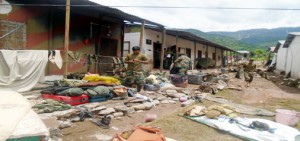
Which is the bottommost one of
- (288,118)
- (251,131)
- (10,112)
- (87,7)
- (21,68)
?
(251,131)

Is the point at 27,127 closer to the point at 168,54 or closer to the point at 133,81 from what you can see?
the point at 133,81

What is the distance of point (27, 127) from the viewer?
2.72 m

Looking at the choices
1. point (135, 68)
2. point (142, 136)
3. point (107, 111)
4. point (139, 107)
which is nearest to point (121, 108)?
point (107, 111)

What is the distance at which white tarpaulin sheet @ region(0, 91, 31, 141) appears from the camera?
2547 mm

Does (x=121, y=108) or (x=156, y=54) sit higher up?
(x=156, y=54)

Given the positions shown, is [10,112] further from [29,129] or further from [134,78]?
[134,78]

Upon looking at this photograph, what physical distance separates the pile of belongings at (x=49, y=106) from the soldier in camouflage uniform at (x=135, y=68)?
3.21 metres

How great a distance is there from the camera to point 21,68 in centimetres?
679

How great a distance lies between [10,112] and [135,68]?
18.6ft

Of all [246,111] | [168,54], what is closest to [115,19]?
[168,54]

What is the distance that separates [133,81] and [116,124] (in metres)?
3.25

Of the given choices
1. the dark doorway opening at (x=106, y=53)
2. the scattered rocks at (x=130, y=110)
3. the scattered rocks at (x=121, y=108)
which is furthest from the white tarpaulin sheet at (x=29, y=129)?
the dark doorway opening at (x=106, y=53)

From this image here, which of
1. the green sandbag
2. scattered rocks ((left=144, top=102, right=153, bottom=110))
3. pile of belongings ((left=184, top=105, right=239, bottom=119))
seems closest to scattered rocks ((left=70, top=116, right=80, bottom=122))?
the green sandbag

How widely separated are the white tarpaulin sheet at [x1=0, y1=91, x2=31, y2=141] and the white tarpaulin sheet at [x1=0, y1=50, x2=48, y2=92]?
3184 millimetres
